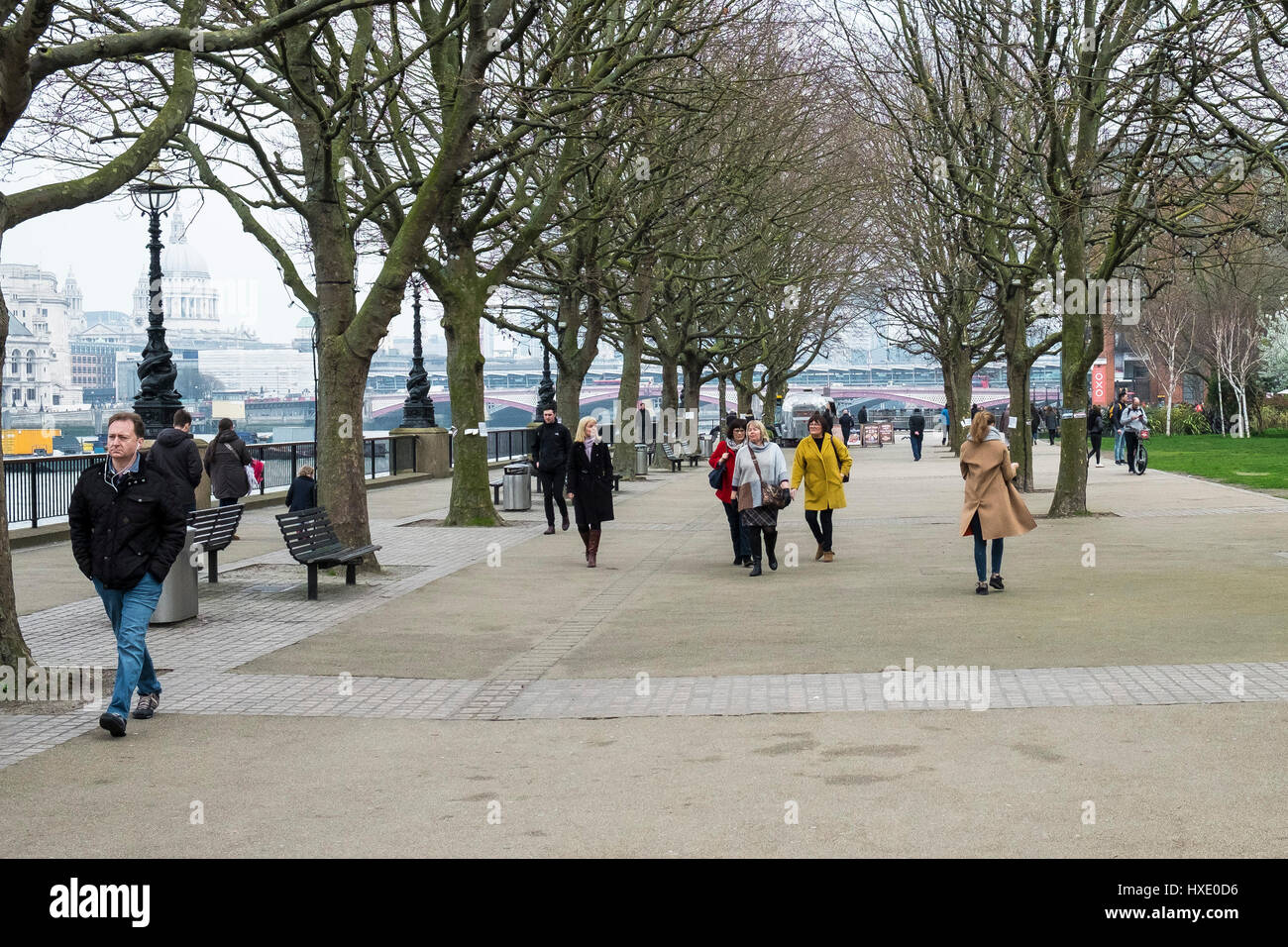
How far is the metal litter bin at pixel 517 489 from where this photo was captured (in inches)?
1066

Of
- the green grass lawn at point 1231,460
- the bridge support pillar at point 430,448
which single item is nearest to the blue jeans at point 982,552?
the green grass lawn at point 1231,460

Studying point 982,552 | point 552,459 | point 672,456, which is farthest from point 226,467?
point 672,456

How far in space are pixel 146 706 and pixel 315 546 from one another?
6.03 m

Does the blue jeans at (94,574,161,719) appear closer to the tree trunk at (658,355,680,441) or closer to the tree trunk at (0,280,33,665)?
the tree trunk at (0,280,33,665)

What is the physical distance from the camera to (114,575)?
8.65m

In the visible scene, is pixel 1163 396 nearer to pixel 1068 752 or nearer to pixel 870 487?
pixel 870 487

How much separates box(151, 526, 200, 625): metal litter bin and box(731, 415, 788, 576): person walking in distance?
5960 mm

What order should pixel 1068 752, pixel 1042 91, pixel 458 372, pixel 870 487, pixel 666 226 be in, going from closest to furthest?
pixel 1068 752 → pixel 1042 91 → pixel 458 372 → pixel 666 226 → pixel 870 487

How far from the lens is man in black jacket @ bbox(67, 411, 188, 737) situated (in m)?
8.66

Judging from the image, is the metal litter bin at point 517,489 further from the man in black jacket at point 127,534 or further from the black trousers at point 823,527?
the man in black jacket at point 127,534

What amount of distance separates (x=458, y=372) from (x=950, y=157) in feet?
→ 30.7

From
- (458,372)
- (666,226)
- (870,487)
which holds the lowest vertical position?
(870,487)

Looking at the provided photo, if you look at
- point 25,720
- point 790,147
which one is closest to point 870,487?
point 790,147

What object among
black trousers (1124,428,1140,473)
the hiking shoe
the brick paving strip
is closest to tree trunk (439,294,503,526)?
the brick paving strip
